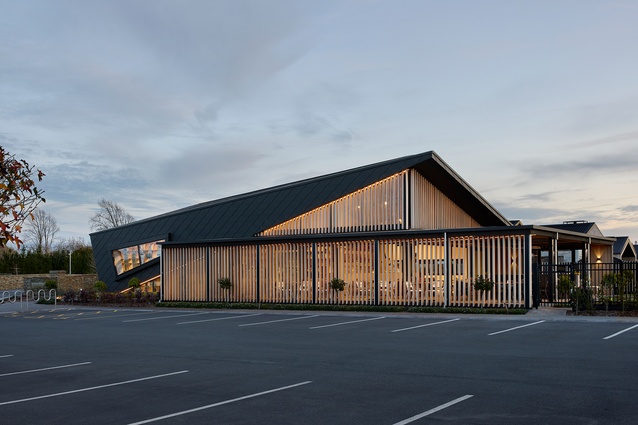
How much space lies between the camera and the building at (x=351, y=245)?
→ 2562 cm

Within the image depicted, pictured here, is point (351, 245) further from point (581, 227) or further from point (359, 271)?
point (581, 227)

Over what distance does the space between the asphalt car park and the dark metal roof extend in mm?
13198

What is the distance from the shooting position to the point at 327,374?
414 inches

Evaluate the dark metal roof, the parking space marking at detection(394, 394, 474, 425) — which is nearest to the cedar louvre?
the dark metal roof

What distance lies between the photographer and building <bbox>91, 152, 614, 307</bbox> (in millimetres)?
25625

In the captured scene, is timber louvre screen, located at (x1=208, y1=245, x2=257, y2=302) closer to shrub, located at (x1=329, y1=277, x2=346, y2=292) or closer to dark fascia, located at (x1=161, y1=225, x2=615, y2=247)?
dark fascia, located at (x1=161, y1=225, x2=615, y2=247)

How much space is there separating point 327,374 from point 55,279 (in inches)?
1527

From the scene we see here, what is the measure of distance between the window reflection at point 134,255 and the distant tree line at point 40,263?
65.4 ft

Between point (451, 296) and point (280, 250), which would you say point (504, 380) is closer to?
point (451, 296)

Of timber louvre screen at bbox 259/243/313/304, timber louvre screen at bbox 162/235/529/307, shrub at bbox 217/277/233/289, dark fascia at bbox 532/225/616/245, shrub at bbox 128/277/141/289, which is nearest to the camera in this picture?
timber louvre screen at bbox 162/235/529/307

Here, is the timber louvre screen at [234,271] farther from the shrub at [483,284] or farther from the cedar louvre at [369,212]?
the shrub at [483,284]

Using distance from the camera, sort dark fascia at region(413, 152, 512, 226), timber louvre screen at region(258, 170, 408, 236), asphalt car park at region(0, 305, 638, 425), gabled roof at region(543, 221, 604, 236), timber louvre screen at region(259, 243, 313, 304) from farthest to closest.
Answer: gabled roof at region(543, 221, 604, 236) → dark fascia at region(413, 152, 512, 226) → timber louvre screen at region(258, 170, 408, 236) → timber louvre screen at region(259, 243, 313, 304) → asphalt car park at region(0, 305, 638, 425)

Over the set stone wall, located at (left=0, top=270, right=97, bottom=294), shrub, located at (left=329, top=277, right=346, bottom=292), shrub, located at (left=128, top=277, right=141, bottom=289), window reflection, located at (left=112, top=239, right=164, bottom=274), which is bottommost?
stone wall, located at (left=0, top=270, right=97, bottom=294)

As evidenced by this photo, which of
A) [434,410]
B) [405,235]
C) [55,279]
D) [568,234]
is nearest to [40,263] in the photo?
[55,279]
